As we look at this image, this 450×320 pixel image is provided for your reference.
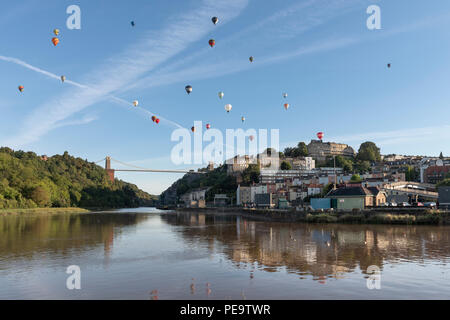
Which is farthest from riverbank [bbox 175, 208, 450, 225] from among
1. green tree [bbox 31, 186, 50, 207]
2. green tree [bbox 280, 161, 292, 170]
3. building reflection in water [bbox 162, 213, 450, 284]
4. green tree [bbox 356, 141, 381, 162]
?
green tree [bbox 356, 141, 381, 162]

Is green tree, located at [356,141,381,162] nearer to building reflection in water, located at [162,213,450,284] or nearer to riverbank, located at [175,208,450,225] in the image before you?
riverbank, located at [175,208,450,225]

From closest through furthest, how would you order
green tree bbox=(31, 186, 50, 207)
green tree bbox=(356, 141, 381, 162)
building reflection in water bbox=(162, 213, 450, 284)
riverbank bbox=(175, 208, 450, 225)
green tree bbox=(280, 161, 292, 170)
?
building reflection in water bbox=(162, 213, 450, 284) < riverbank bbox=(175, 208, 450, 225) < green tree bbox=(31, 186, 50, 207) < green tree bbox=(280, 161, 292, 170) < green tree bbox=(356, 141, 381, 162)

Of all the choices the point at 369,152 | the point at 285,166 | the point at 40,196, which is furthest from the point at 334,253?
the point at 369,152

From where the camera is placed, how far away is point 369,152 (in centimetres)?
15138

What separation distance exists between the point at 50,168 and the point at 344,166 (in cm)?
11033

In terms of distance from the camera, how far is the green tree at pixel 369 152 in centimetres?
15138

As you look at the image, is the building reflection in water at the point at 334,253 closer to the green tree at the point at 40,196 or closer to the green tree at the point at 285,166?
the green tree at the point at 40,196

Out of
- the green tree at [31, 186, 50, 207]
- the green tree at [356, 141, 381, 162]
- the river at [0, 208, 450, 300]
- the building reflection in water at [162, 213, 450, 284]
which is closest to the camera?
the river at [0, 208, 450, 300]

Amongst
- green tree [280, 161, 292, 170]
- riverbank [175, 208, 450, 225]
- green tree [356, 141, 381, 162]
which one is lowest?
riverbank [175, 208, 450, 225]

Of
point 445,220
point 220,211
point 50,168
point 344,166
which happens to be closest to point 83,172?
point 50,168

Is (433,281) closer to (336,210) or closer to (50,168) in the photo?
(336,210)

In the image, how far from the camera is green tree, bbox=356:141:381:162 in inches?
5960

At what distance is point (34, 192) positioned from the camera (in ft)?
297
